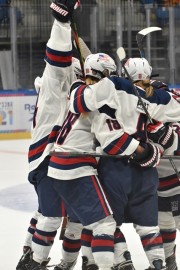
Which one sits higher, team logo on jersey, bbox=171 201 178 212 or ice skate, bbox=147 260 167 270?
team logo on jersey, bbox=171 201 178 212

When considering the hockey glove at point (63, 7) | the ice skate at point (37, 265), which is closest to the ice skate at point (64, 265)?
the ice skate at point (37, 265)

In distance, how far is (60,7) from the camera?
3.23 m

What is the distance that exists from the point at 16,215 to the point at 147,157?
2185 mm

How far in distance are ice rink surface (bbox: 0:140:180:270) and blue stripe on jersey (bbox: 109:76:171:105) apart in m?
0.93

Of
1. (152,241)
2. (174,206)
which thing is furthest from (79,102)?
(174,206)

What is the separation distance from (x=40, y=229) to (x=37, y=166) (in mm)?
270

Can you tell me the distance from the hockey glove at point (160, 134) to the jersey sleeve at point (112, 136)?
0.16m

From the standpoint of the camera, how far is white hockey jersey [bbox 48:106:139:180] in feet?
9.61

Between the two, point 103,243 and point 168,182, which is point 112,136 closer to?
point 103,243

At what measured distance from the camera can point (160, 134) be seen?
122 inches

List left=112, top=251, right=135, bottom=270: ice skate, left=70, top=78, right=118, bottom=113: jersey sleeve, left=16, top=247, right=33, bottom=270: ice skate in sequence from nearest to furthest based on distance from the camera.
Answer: left=70, top=78, right=118, bottom=113: jersey sleeve
left=112, top=251, right=135, bottom=270: ice skate
left=16, top=247, right=33, bottom=270: ice skate

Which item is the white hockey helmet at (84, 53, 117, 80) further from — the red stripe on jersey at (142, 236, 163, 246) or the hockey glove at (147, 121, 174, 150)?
the red stripe on jersey at (142, 236, 163, 246)

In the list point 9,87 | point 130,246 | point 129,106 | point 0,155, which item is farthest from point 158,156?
point 9,87

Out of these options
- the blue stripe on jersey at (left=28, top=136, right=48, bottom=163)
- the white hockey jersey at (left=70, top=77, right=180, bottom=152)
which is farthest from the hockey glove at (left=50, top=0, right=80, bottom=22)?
the blue stripe on jersey at (left=28, top=136, right=48, bottom=163)
